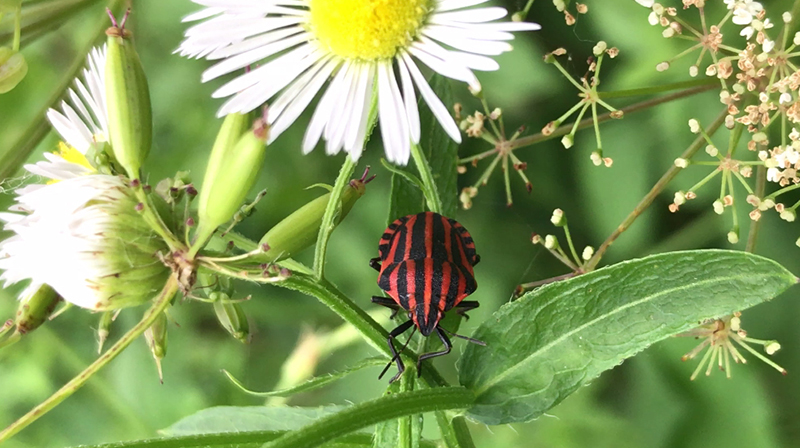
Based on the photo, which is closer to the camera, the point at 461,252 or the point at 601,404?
the point at 461,252

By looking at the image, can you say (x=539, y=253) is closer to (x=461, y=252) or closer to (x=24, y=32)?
(x=461, y=252)

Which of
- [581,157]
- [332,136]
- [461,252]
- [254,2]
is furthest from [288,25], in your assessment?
[581,157]

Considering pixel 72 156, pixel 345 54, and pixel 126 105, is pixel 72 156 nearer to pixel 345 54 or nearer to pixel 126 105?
pixel 126 105

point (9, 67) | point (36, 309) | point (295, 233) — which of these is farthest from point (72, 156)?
point (295, 233)

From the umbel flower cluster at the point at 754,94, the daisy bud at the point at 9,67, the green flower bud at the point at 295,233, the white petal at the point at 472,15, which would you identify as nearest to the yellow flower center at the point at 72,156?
the daisy bud at the point at 9,67

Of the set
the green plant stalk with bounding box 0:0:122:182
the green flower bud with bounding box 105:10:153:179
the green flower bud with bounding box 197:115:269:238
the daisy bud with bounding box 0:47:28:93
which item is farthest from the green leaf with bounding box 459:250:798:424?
the green plant stalk with bounding box 0:0:122:182

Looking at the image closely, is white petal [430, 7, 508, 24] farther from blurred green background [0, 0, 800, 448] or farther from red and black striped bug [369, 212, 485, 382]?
blurred green background [0, 0, 800, 448]
